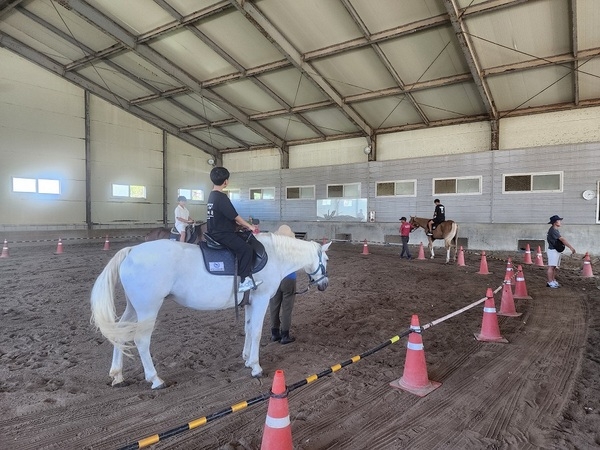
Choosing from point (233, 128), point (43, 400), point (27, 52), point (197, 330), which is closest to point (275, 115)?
point (233, 128)

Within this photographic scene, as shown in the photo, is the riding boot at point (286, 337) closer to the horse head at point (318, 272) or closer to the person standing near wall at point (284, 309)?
the person standing near wall at point (284, 309)

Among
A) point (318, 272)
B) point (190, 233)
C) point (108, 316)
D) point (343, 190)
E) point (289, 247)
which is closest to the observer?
point (108, 316)

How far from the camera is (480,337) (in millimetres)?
4754

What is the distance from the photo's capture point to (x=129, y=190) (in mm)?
20062

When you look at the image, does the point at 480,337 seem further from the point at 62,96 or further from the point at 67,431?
the point at 62,96

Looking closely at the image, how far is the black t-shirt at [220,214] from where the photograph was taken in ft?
11.8

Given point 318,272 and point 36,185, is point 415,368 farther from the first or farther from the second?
point 36,185

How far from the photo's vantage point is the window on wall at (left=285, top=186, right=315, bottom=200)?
66.8ft

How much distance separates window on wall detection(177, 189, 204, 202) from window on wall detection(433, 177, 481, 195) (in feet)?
50.1

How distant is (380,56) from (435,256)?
7851mm

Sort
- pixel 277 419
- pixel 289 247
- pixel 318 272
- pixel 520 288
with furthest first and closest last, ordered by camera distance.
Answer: pixel 520 288, pixel 318 272, pixel 289 247, pixel 277 419

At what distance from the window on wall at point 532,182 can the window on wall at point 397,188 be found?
12.8ft


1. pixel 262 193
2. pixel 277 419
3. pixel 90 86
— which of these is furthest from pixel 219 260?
pixel 90 86

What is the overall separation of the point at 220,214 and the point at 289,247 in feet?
3.11
